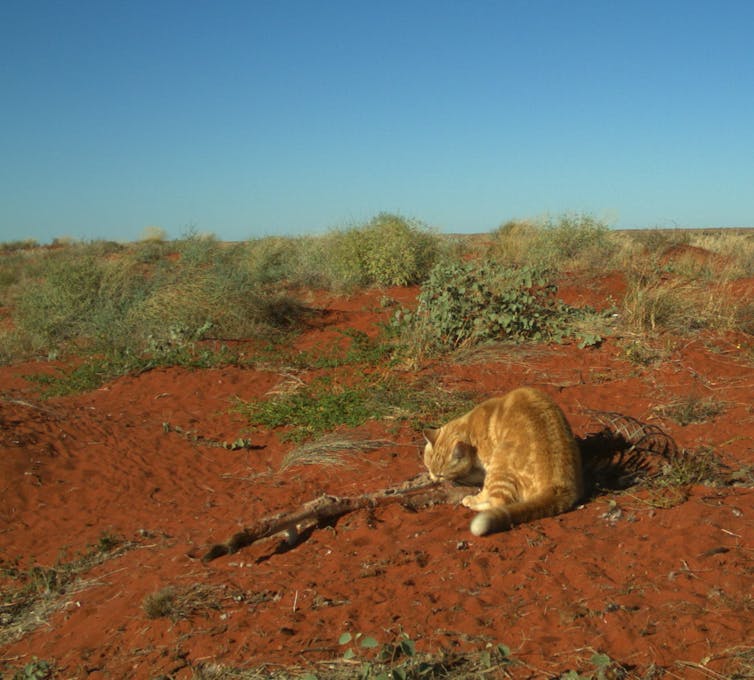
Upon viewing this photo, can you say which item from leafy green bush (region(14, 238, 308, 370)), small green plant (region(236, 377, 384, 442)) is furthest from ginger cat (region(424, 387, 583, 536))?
leafy green bush (region(14, 238, 308, 370))

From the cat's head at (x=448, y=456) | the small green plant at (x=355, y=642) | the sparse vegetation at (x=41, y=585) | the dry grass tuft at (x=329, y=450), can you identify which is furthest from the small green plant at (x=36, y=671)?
the dry grass tuft at (x=329, y=450)

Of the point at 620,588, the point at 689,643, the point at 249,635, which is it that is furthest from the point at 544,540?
the point at 249,635

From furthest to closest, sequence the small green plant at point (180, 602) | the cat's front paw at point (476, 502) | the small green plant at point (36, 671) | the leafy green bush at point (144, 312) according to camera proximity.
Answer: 1. the leafy green bush at point (144, 312)
2. the cat's front paw at point (476, 502)
3. the small green plant at point (180, 602)
4. the small green plant at point (36, 671)

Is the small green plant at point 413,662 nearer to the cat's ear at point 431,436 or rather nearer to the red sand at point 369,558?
the red sand at point 369,558

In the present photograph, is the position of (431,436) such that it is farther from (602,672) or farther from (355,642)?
(602,672)

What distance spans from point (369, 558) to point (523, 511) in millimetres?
959

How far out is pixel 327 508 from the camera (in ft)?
15.6

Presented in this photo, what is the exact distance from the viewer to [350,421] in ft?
24.4

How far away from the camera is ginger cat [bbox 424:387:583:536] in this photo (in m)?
4.15

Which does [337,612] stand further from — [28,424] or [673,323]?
[673,323]

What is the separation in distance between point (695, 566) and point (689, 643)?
0.74 metres

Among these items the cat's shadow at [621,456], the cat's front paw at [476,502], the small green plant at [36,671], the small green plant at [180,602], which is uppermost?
the cat's shadow at [621,456]

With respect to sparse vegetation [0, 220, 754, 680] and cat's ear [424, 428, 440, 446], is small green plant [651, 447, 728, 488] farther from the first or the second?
cat's ear [424, 428, 440, 446]

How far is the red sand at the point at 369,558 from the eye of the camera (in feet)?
10.2
